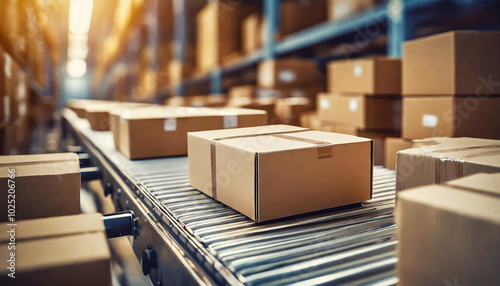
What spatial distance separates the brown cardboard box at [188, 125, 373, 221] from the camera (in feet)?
2.77

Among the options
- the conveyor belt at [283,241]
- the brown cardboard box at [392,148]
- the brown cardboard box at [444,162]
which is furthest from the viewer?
A: the brown cardboard box at [392,148]

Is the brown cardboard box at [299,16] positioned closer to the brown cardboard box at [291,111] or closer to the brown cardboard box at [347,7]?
the brown cardboard box at [347,7]

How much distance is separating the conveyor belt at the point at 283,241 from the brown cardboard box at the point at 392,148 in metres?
0.42

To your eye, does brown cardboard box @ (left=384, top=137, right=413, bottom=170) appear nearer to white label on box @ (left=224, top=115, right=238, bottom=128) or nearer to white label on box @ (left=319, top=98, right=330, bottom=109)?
white label on box @ (left=319, top=98, right=330, bottom=109)

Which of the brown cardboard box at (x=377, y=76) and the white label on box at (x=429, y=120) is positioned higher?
the brown cardboard box at (x=377, y=76)

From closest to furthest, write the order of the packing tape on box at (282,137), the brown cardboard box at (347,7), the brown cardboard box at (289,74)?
the packing tape on box at (282,137)
the brown cardboard box at (347,7)
the brown cardboard box at (289,74)

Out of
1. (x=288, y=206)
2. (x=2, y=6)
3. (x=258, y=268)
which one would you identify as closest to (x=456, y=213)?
(x=258, y=268)

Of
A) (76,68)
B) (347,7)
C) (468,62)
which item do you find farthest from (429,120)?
(76,68)

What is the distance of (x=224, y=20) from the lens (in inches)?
179

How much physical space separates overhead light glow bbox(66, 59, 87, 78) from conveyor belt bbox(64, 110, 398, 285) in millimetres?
14476

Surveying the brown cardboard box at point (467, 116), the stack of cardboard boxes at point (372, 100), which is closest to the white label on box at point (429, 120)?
the brown cardboard box at point (467, 116)

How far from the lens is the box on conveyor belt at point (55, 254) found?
1.70 ft

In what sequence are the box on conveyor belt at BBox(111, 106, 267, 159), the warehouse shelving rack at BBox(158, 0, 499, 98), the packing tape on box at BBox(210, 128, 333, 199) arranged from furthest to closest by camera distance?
the warehouse shelving rack at BBox(158, 0, 499, 98) < the box on conveyor belt at BBox(111, 106, 267, 159) < the packing tape on box at BBox(210, 128, 333, 199)

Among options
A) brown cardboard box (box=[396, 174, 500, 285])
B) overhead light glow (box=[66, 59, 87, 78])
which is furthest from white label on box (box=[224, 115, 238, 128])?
overhead light glow (box=[66, 59, 87, 78])
